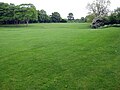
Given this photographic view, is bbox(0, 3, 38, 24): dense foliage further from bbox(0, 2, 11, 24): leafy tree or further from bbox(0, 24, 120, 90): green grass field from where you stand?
bbox(0, 24, 120, 90): green grass field

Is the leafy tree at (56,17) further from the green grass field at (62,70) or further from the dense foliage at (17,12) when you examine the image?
the green grass field at (62,70)

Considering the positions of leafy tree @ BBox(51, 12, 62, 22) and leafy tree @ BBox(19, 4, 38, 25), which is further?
leafy tree @ BBox(51, 12, 62, 22)

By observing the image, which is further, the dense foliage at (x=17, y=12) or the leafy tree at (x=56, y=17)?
the leafy tree at (x=56, y=17)

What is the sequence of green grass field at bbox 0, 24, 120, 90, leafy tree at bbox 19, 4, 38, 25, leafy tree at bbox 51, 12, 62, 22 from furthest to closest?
leafy tree at bbox 51, 12, 62, 22 < leafy tree at bbox 19, 4, 38, 25 < green grass field at bbox 0, 24, 120, 90

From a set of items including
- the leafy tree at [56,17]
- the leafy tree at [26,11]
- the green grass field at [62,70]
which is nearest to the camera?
the green grass field at [62,70]

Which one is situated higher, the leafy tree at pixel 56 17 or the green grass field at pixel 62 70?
the leafy tree at pixel 56 17

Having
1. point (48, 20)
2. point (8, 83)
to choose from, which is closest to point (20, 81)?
point (8, 83)

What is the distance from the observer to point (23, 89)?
595cm

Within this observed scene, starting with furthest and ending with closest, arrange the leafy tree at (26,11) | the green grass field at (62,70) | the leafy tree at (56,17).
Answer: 1. the leafy tree at (56,17)
2. the leafy tree at (26,11)
3. the green grass field at (62,70)

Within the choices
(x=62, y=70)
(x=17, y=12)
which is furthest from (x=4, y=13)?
(x=62, y=70)

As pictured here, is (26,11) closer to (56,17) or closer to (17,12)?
(17,12)

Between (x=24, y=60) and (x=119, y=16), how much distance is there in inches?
1291

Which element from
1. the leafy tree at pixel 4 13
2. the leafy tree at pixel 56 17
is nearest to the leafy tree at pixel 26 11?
the leafy tree at pixel 4 13

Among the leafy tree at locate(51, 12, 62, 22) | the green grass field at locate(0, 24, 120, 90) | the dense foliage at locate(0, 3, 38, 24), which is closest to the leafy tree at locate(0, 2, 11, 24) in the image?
the dense foliage at locate(0, 3, 38, 24)
